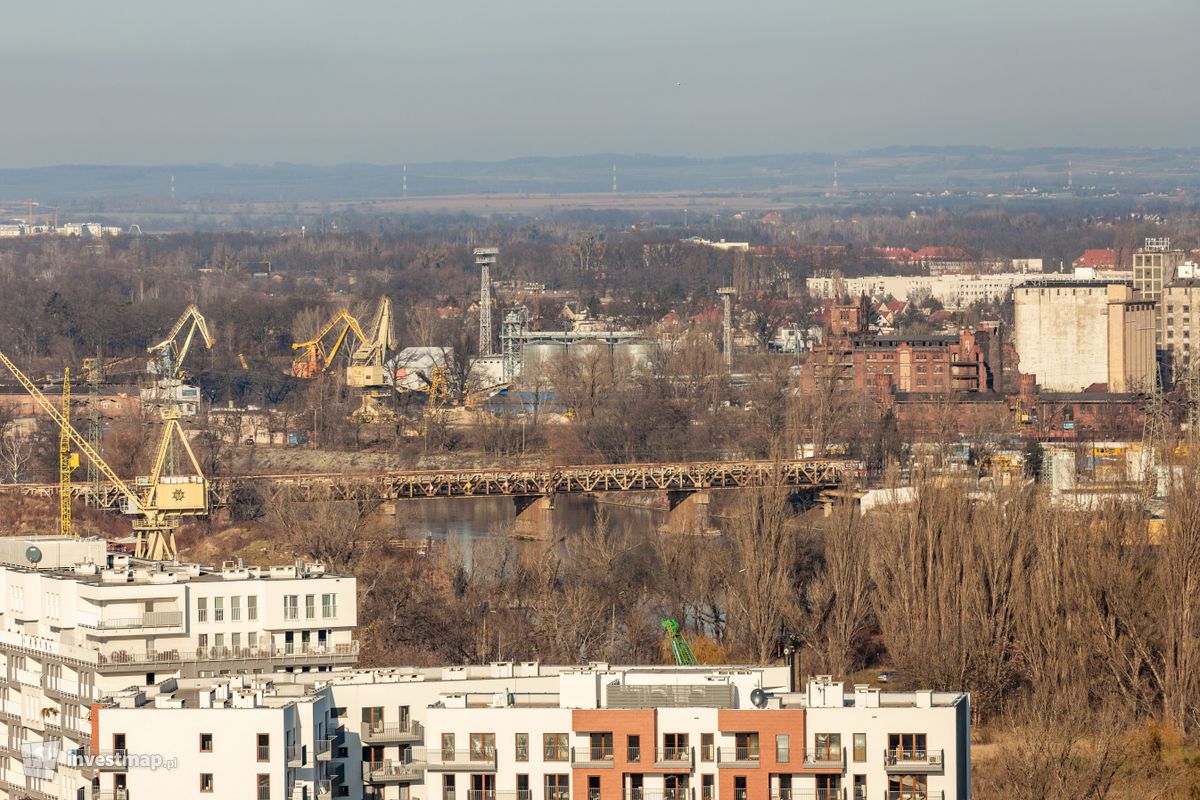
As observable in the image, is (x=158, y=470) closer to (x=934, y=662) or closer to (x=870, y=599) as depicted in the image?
(x=870, y=599)

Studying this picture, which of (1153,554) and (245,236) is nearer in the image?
(1153,554)

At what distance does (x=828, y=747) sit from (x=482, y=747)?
217 cm

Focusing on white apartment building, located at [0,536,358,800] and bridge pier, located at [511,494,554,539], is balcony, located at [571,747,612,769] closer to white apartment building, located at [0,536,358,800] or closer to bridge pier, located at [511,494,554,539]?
white apartment building, located at [0,536,358,800]

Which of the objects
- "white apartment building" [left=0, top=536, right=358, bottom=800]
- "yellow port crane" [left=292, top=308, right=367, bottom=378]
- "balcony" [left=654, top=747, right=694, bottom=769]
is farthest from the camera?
"yellow port crane" [left=292, top=308, right=367, bottom=378]

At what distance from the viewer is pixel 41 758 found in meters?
Answer: 22.1

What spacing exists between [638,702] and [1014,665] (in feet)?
28.7

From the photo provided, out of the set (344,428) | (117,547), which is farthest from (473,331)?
(117,547)

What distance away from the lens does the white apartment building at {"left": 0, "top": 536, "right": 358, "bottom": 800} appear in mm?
23438

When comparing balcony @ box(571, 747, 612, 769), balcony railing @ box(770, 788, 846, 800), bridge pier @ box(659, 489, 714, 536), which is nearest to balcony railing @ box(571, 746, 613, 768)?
balcony @ box(571, 747, 612, 769)

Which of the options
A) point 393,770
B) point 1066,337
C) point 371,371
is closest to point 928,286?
point 1066,337

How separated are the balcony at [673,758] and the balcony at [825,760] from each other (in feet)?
2.43

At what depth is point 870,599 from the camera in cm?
3033

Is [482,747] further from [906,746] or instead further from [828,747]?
[906,746]

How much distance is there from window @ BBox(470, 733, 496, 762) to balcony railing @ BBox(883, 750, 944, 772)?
246cm
